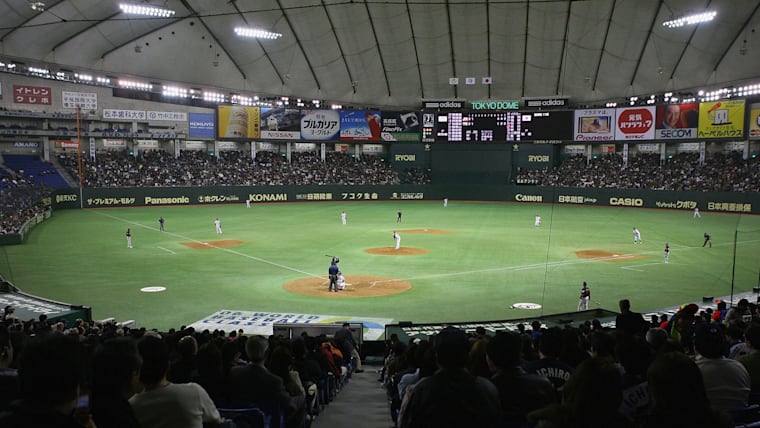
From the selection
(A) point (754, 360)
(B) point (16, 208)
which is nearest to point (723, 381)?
(A) point (754, 360)

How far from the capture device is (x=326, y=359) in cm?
1088

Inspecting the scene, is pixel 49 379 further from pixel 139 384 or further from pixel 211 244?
pixel 211 244

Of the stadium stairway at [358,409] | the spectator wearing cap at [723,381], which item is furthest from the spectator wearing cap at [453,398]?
the stadium stairway at [358,409]

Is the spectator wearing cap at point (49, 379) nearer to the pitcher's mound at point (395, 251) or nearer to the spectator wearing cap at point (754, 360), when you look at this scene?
the spectator wearing cap at point (754, 360)

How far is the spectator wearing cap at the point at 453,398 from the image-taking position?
4133mm

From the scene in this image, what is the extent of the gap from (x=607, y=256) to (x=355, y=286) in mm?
16585

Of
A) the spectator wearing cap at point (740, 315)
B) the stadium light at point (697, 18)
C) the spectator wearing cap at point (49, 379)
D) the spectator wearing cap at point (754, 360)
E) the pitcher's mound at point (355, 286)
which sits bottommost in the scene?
the pitcher's mound at point (355, 286)

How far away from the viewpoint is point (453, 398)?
4.16m

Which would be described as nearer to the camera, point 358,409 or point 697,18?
point 358,409

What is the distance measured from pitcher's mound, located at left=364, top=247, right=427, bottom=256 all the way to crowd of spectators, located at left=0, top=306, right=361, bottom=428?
25.7 meters

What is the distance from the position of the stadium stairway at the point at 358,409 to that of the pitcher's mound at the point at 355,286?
453 inches

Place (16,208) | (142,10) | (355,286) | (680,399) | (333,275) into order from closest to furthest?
(680,399) → (333,275) → (355,286) → (142,10) → (16,208)

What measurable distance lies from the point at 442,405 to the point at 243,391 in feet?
10.4

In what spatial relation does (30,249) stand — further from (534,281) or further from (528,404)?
(528,404)
